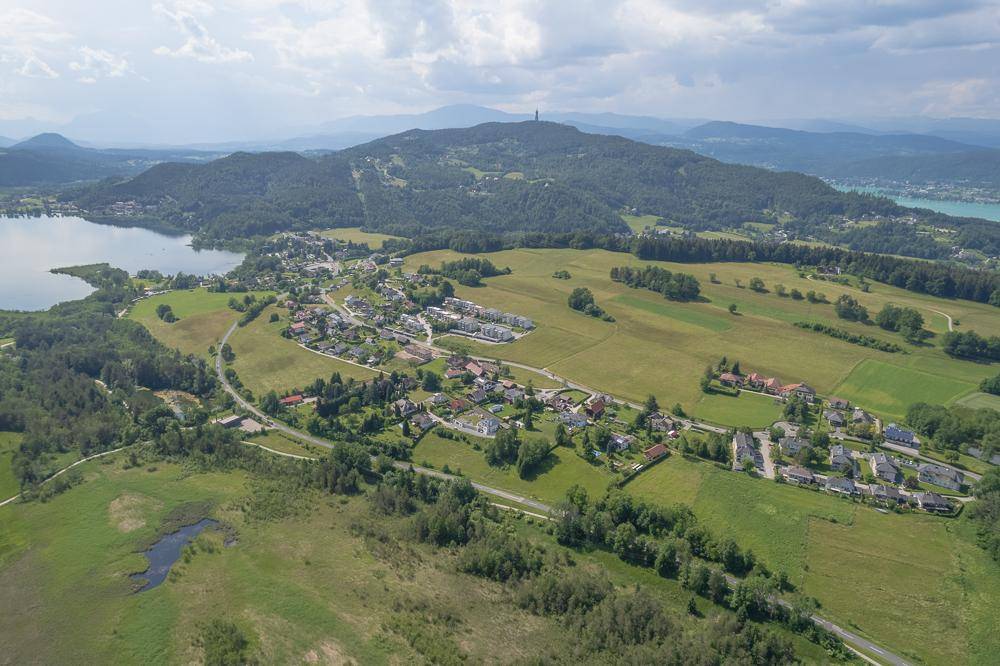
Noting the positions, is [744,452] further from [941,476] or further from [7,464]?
[7,464]

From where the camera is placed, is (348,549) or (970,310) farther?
(970,310)

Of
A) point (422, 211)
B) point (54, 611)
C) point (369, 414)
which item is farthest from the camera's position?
point (422, 211)

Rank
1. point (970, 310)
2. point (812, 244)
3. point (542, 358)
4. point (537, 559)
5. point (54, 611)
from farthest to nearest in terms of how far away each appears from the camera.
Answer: point (812, 244)
point (970, 310)
point (542, 358)
point (537, 559)
point (54, 611)

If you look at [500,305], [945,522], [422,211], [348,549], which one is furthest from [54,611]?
[422,211]

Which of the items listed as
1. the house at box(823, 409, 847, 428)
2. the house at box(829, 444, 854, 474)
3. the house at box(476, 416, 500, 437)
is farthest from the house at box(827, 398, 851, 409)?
the house at box(476, 416, 500, 437)

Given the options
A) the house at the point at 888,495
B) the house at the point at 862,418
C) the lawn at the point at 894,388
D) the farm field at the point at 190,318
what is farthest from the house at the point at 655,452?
the farm field at the point at 190,318

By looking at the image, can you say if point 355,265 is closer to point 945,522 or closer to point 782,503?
point 782,503

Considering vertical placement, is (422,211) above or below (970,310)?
above

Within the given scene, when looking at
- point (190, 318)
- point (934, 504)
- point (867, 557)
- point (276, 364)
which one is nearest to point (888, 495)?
point (934, 504)

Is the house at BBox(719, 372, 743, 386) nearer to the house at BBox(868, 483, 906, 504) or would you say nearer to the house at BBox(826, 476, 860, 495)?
the house at BBox(826, 476, 860, 495)
